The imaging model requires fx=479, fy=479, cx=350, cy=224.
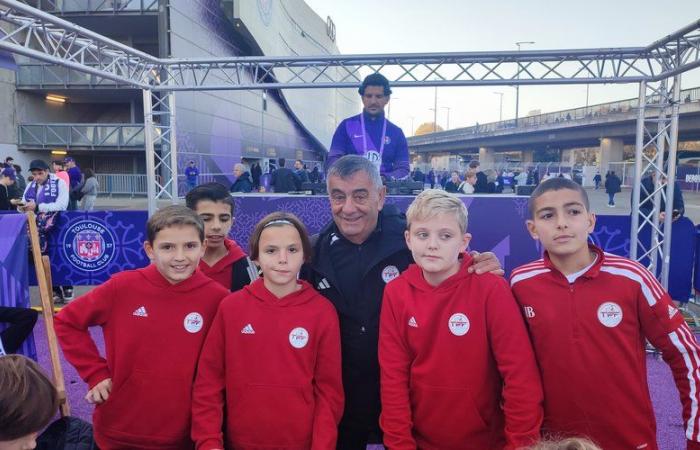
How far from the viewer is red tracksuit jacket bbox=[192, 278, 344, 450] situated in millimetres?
2055

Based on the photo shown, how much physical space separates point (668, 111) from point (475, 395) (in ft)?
19.8

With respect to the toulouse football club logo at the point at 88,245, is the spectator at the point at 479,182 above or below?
above

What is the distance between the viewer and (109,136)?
21.8 m

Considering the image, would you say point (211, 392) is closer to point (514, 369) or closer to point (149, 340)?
point (149, 340)

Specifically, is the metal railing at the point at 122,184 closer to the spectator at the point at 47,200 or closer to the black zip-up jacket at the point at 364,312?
the spectator at the point at 47,200

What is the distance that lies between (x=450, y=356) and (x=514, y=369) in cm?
25

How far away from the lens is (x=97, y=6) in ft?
65.2

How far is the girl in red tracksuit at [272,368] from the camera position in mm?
2057

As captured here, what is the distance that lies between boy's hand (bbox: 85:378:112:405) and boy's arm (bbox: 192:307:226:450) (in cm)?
44

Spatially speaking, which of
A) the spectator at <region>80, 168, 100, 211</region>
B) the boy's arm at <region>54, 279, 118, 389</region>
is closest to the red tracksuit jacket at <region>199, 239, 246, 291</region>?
the boy's arm at <region>54, 279, 118, 389</region>

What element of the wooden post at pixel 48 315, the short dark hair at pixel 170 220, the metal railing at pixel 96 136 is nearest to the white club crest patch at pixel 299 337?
the short dark hair at pixel 170 220

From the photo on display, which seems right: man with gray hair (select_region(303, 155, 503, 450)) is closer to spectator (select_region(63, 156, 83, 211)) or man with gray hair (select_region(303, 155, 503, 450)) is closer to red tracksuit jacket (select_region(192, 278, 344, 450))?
red tracksuit jacket (select_region(192, 278, 344, 450))

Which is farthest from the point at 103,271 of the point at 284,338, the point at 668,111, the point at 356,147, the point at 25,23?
the point at 668,111

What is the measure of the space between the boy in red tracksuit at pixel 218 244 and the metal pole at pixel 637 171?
519 cm
